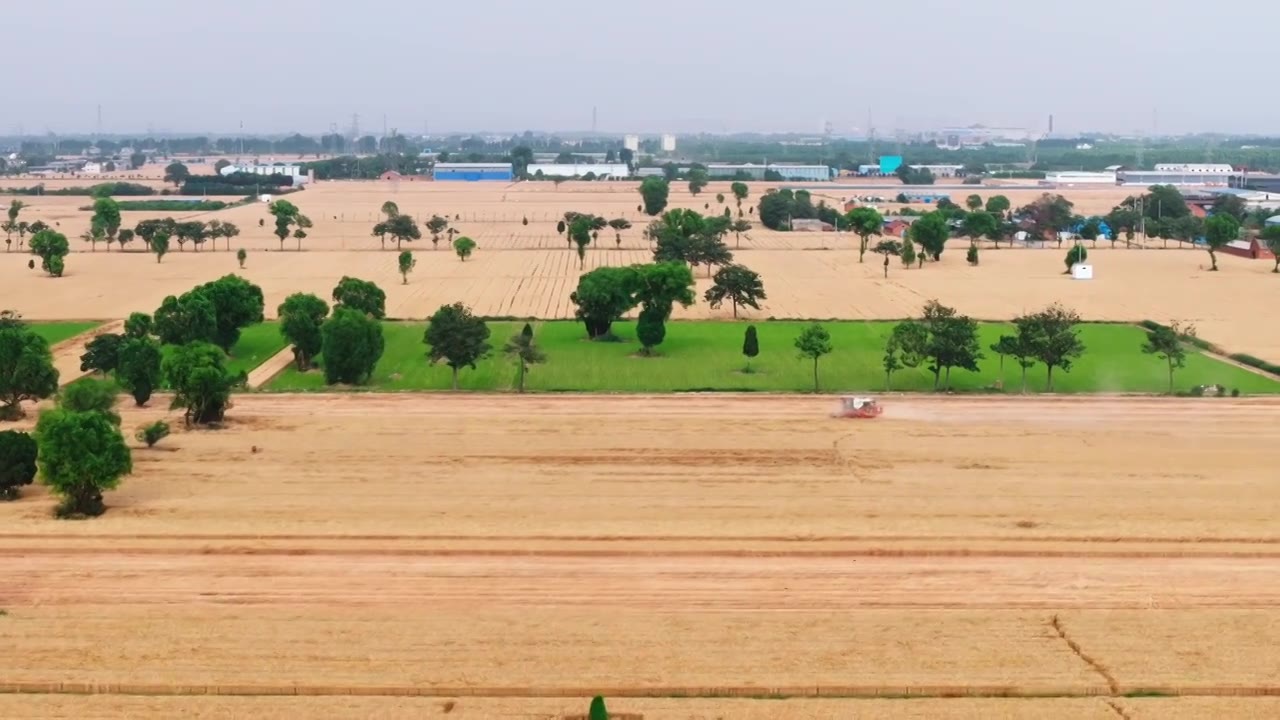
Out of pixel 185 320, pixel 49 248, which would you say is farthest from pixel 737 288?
pixel 49 248

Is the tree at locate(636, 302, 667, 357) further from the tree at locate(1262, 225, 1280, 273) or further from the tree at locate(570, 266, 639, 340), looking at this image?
the tree at locate(1262, 225, 1280, 273)

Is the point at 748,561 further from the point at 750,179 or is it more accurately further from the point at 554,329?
the point at 750,179

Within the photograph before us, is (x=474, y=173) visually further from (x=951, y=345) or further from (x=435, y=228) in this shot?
(x=951, y=345)

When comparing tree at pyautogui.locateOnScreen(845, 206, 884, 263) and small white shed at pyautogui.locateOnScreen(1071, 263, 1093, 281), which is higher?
tree at pyautogui.locateOnScreen(845, 206, 884, 263)

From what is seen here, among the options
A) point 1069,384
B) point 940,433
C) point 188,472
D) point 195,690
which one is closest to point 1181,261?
point 1069,384

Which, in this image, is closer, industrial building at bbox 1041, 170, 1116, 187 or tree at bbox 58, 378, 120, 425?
tree at bbox 58, 378, 120, 425

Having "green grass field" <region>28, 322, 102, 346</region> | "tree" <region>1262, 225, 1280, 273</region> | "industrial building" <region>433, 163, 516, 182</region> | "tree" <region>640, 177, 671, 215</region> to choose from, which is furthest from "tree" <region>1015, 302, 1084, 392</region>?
"industrial building" <region>433, 163, 516, 182</region>

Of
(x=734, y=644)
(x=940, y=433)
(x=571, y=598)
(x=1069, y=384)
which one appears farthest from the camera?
(x=1069, y=384)
